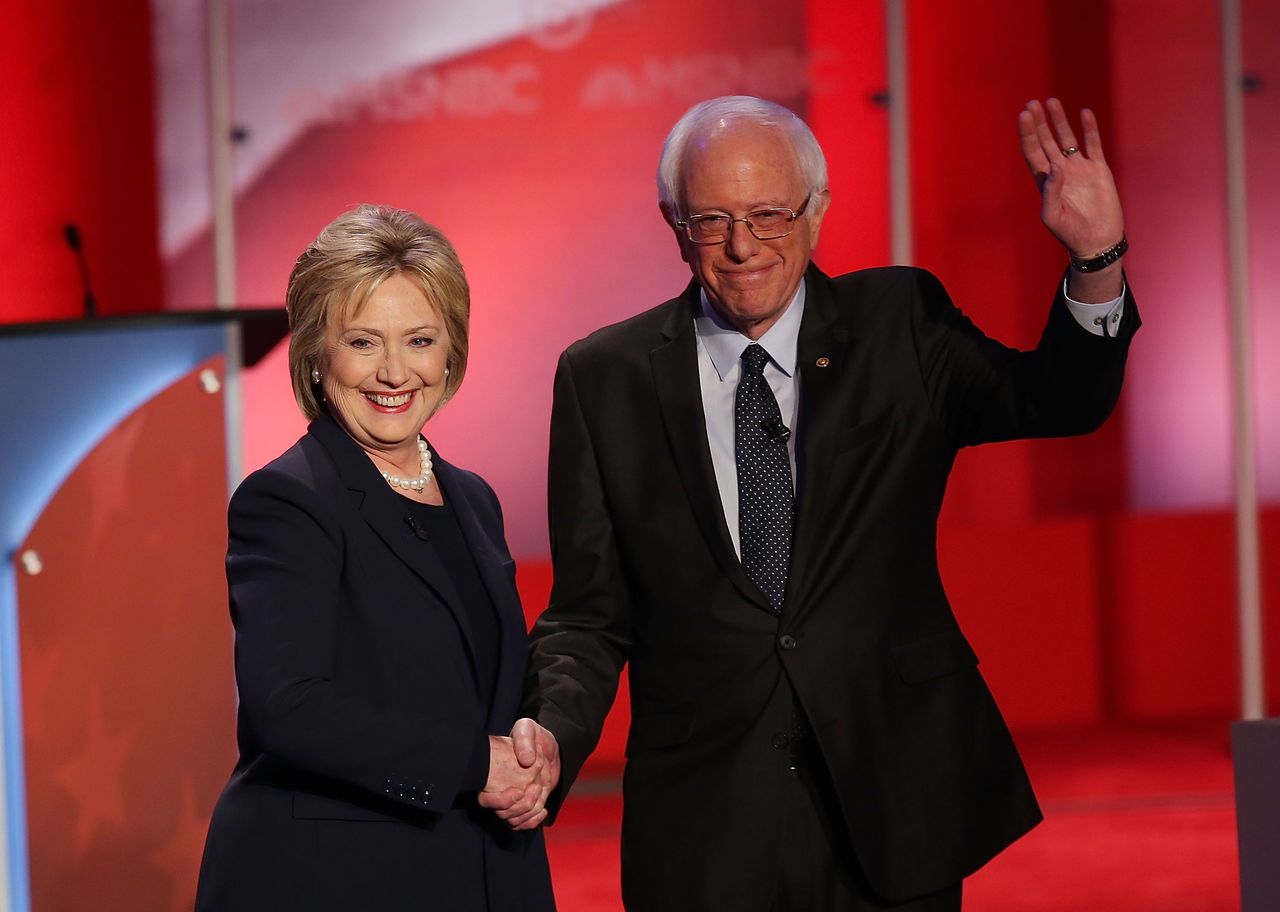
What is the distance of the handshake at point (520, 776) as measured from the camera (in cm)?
179

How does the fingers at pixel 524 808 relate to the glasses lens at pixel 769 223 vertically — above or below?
below

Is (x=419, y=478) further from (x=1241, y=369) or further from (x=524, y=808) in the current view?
(x=1241, y=369)

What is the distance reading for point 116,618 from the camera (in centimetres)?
270

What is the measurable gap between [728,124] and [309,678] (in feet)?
2.97

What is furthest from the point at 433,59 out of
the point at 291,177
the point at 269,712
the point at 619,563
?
the point at 269,712

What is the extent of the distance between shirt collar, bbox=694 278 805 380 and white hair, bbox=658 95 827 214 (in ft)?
0.48

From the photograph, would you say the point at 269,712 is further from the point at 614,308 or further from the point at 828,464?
the point at 614,308

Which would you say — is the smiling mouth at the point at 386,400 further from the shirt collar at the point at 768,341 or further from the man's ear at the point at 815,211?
the man's ear at the point at 815,211

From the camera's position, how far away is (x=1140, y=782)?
493 centimetres

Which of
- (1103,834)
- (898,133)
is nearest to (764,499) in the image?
(1103,834)

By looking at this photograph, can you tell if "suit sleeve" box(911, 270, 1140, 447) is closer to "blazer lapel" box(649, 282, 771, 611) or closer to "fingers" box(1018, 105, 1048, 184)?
"fingers" box(1018, 105, 1048, 184)

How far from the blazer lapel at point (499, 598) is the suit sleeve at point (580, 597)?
95 millimetres

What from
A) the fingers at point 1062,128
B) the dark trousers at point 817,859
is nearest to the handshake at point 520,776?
the dark trousers at point 817,859

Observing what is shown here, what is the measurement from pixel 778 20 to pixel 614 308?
110 cm
